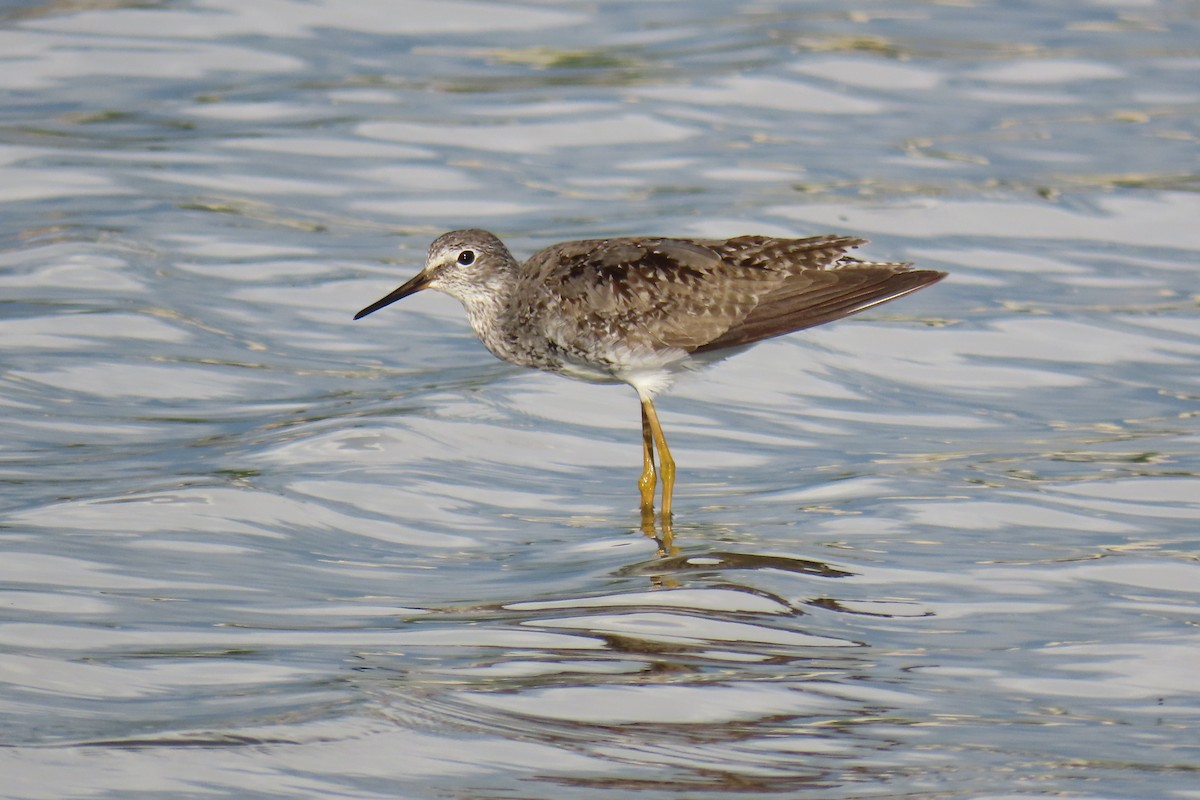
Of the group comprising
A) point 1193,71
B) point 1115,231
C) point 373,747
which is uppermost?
point 1193,71

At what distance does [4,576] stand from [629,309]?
11.7 feet

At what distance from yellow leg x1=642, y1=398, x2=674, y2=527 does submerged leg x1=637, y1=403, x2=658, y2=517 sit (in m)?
0.02

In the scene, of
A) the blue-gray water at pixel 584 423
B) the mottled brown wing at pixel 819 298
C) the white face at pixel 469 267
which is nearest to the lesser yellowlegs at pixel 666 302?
the mottled brown wing at pixel 819 298

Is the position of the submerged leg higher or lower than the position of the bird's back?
lower

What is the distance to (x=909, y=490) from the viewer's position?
10148 mm

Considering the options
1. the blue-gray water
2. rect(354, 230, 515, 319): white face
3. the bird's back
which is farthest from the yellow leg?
rect(354, 230, 515, 319): white face

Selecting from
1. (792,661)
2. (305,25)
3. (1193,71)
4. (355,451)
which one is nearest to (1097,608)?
(792,661)

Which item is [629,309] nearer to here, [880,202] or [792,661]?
[792,661]

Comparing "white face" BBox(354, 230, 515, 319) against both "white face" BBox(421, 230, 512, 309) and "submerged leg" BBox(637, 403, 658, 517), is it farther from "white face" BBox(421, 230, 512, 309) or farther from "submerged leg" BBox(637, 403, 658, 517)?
"submerged leg" BBox(637, 403, 658, 517)

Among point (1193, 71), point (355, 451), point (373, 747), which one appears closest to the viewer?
point (373, 747)

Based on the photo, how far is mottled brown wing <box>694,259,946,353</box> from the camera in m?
9.98

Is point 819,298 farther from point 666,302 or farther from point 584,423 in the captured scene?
point 584,423

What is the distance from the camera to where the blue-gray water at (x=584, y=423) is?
7070mm

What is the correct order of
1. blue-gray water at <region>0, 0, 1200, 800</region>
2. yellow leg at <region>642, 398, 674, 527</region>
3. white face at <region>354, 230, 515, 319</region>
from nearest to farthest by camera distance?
blue-gray water at <region>0, 0, 1200, 800</region>, yellow leg at <region>642, 398, 674, 527</region>, white face at <region>354, 230, 515, 319</region>
